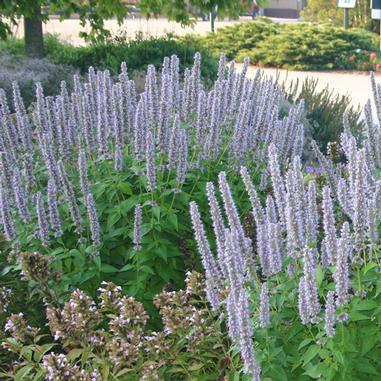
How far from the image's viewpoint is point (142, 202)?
15.1 feet

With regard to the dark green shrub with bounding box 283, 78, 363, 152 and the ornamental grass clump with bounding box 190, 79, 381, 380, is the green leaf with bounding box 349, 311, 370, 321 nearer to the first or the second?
the ornamental grass clump with bounding box 190, 79, 381, 380

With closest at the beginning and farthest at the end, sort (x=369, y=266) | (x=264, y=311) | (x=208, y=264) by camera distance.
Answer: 1. (x=264, y=311)
2. (x=369, y=266)
3. (x=208, y=264)

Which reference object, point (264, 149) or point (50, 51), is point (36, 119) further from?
point (50, 51)

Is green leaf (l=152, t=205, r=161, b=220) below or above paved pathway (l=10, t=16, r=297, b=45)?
below

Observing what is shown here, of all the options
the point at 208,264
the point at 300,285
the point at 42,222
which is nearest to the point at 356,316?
the point at 300,285

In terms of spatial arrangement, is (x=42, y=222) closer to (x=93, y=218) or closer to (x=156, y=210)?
(x=93, y=218)

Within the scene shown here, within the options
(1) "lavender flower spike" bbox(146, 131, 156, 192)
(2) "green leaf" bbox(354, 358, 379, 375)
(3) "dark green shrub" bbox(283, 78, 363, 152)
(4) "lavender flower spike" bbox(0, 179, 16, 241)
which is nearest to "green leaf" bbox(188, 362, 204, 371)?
(2) "green leaf" bbox(354, 358, 379, 375)

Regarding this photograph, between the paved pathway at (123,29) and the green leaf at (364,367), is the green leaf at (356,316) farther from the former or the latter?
the paved pathway at (123,29)

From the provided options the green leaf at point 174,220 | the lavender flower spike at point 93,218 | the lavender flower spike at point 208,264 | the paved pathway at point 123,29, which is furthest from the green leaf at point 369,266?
the paved pathway at point 123,29

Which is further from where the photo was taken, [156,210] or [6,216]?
[156,210]

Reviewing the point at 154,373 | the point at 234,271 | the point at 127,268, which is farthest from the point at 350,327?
the point at 127,268

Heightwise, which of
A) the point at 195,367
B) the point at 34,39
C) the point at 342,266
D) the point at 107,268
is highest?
the point at 34,39

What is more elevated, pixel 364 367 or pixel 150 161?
pixel 150 161

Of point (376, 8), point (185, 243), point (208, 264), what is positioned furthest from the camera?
point (376, 8)
